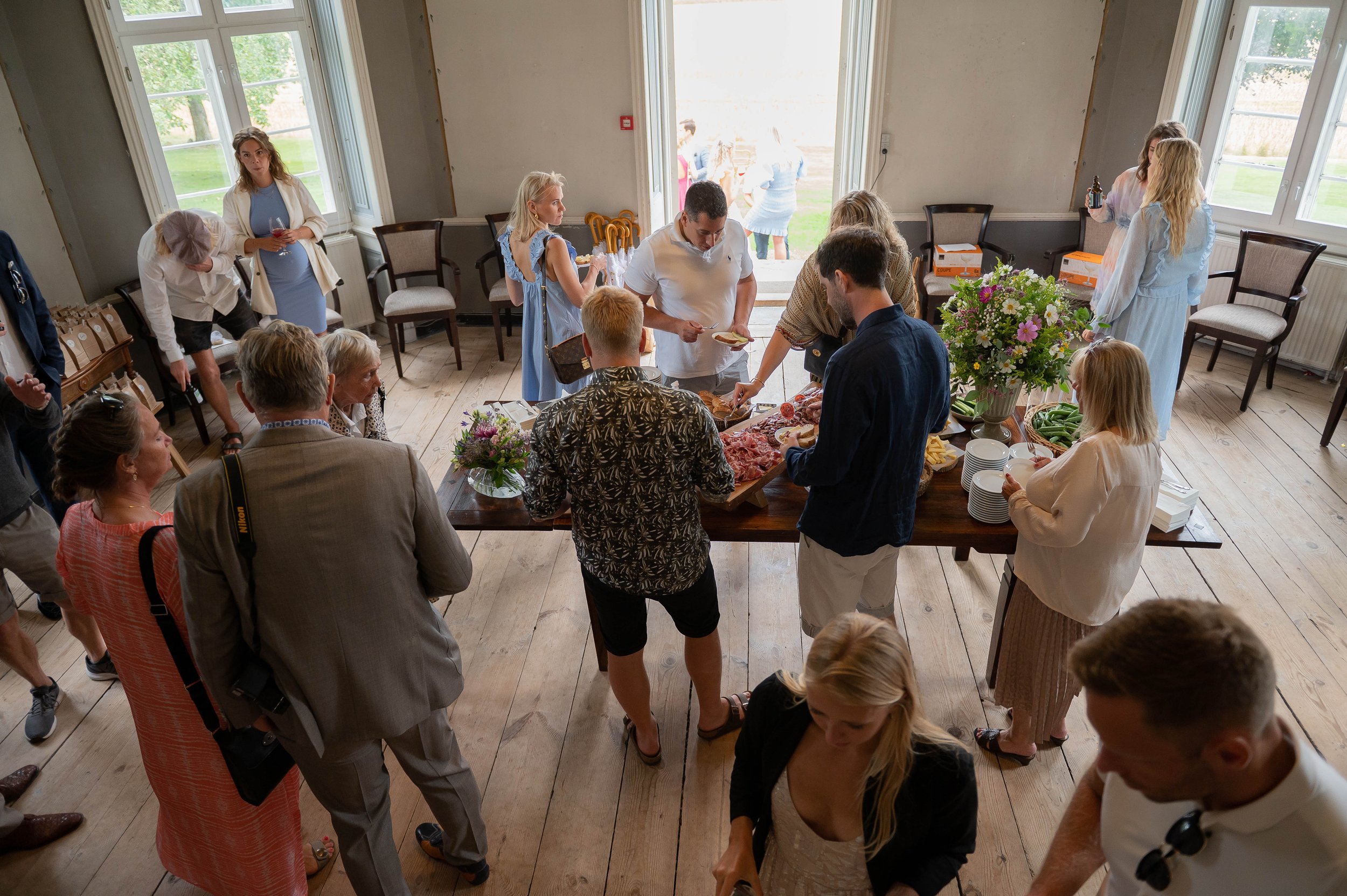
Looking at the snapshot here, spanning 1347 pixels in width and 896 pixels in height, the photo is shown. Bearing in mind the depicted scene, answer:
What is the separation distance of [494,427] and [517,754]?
A: 115 cm

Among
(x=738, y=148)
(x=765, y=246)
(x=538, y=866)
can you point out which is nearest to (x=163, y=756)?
(x=538, y=866)

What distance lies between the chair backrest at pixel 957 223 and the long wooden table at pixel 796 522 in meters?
3.97

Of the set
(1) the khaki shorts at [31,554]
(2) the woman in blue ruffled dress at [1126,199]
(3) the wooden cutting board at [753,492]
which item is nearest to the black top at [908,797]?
(3) the wooden cutting board at [753,492]

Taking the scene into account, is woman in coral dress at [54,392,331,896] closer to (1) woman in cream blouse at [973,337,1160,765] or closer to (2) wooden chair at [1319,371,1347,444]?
(1) woman in cream blouse at [973,337,1160,765]

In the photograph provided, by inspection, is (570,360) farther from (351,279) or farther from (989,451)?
(351,279)

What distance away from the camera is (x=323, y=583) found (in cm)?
181

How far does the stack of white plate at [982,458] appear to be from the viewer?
271 cm

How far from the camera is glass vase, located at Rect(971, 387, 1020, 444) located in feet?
9.74

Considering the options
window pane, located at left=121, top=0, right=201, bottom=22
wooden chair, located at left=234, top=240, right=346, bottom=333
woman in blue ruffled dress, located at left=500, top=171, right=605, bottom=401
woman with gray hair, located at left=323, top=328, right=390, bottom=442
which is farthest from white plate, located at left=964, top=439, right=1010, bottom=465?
window pane, located at left=121, top=0, right=201, bottom=22

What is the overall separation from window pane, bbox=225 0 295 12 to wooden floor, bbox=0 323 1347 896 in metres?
3.51

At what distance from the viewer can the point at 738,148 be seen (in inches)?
419

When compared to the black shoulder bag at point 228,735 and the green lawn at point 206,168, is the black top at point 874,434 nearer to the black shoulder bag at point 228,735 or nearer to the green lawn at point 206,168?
the black shoulder bag at point 228,735

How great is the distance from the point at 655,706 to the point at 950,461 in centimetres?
138

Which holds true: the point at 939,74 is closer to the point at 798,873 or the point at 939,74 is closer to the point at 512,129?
the point at 512,129
